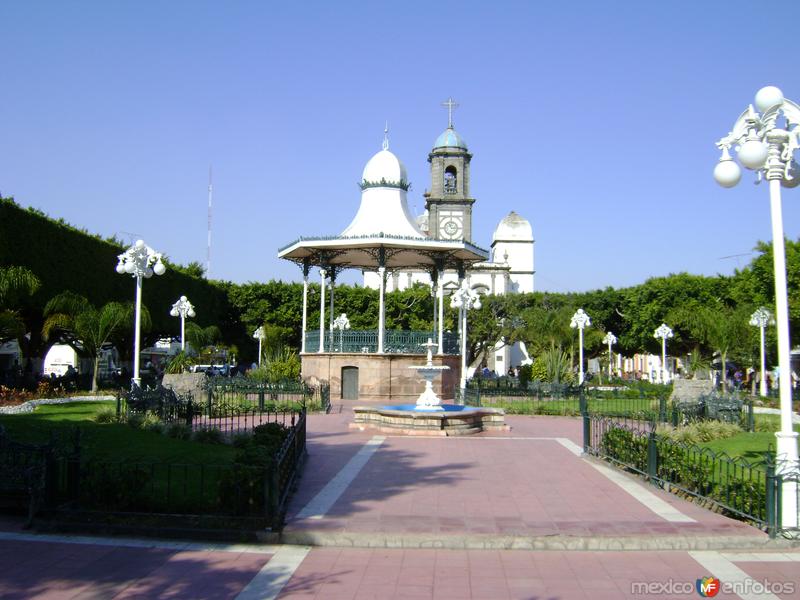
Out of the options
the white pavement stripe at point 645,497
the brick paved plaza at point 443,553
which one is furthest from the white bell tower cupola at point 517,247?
the brick paved plaza at point 443,553

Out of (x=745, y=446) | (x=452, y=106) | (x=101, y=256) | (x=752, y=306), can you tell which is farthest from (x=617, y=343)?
(x=745, y=446)

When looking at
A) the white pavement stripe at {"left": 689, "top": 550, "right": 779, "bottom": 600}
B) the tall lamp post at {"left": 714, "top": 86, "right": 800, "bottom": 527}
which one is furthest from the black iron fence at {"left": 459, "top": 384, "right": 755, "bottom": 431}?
the white pavement stripe at {"left": 689, "top": 550, "right": 779, "bottom": 600}

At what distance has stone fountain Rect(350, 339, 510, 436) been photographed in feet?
58.4

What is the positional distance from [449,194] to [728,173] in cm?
5644

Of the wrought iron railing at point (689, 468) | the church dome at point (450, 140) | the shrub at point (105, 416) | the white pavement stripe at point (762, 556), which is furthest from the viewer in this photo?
the church dome at point (450, 140)

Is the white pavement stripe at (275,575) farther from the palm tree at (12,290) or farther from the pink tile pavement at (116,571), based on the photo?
the palm tree at (12,290)

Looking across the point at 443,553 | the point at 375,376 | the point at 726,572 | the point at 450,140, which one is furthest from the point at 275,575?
the point at 450,140

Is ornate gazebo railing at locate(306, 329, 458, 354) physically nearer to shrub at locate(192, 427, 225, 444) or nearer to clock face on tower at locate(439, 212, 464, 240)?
shrub at locate(192, 427, 225, 444)

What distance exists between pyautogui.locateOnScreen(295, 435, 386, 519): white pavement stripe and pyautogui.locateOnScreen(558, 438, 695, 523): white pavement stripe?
159 inches

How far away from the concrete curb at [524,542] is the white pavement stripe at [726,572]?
0.24 meters

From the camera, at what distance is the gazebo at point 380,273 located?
27984 millimetres

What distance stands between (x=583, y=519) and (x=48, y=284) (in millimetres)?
26084

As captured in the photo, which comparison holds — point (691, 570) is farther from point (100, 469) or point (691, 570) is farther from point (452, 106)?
point (452, 106)

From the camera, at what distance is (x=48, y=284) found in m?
29.5
